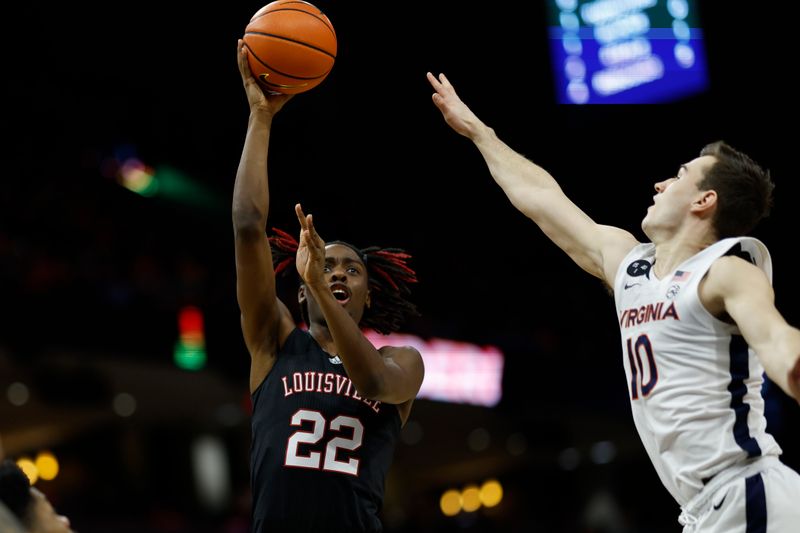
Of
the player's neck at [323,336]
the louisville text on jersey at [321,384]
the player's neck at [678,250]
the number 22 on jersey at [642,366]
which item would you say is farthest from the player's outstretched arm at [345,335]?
the player's neck at [678,250]

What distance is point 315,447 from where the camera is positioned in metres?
3.93

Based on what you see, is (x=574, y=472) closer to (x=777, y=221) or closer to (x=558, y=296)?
(x=558, y=296)

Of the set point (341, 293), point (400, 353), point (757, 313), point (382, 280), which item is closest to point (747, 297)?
point (757, 313)

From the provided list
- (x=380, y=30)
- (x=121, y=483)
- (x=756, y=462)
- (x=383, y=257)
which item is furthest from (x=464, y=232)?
(x=756, y=462)

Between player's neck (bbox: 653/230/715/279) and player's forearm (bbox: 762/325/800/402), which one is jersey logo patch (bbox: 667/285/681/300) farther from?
player's forearm (bbox: 762/325/800/402)

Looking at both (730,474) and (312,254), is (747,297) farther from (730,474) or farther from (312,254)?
(312,254)

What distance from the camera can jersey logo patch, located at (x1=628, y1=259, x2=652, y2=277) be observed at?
3601 mm

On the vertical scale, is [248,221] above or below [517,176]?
below

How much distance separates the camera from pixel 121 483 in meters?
17.5

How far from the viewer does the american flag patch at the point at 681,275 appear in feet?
10.9

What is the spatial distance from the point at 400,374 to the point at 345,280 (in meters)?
0.51

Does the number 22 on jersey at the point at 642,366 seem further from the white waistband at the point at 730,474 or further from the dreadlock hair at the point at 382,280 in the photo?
the dreadlock hair at the point at 382,280

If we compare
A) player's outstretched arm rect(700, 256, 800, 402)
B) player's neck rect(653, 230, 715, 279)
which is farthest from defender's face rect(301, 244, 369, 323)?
player's outstretched arm rect(700, 256, 800, 402)

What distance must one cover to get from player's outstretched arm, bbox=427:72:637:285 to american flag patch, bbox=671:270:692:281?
0.40 m
